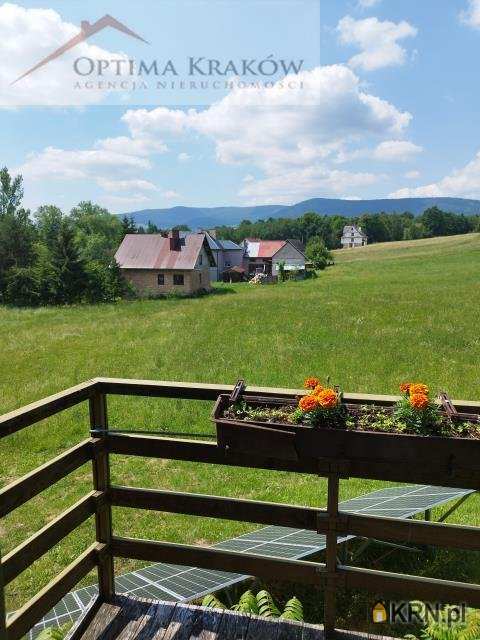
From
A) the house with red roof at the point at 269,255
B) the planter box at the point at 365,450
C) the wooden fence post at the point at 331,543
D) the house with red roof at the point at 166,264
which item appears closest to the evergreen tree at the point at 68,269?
the house with red roof at the point at 166,264

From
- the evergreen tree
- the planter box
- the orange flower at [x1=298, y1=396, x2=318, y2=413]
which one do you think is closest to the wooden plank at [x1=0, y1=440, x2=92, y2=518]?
the planter box

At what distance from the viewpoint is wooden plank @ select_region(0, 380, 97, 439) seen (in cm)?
246

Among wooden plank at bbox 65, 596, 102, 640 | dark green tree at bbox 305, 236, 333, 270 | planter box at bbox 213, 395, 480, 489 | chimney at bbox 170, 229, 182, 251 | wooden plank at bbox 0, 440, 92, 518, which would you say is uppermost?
chimney at bbox 170, 229, 182, 251

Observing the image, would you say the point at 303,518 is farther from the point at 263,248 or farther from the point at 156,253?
the point at 263,248

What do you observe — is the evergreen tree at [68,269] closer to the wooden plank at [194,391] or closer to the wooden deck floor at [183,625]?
the wooden plank at [194,391]

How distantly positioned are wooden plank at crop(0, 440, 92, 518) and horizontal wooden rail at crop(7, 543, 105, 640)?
0.59 m

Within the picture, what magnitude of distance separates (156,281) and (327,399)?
130 feet

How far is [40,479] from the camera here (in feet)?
8.82

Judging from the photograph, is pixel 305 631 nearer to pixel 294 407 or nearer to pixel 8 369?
pixel 294 407

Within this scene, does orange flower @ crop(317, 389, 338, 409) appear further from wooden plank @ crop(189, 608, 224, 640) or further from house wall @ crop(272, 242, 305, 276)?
house wall @ crop(272, 242, 305, 276)

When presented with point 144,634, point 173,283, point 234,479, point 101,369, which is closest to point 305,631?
point 144,634

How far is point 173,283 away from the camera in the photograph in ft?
134

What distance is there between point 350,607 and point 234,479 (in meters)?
3.76

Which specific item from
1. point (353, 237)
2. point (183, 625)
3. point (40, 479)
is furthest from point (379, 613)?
point (353, 237)
